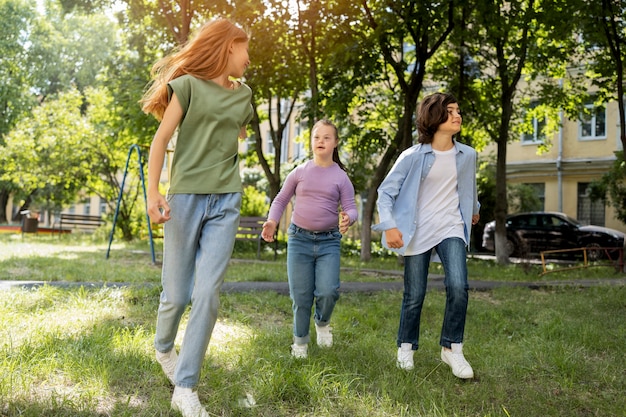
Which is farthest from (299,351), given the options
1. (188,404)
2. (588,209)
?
(588,209)

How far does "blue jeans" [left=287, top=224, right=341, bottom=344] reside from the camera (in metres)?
4.78

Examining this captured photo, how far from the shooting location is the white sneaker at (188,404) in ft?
10.5

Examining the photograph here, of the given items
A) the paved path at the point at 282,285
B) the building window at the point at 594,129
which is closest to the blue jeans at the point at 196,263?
the paved path at the point at 282,285

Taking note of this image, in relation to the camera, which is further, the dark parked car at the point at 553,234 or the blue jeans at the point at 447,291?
the dark parked car at the point at 553,234

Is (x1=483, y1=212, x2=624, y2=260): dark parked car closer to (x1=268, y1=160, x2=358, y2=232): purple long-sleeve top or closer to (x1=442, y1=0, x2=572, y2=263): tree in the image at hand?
(x1=442, y1=0, x2=572, y2=263): tree

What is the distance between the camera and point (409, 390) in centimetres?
393

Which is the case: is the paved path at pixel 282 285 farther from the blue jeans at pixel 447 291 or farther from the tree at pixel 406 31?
the tree at pixel 406 31

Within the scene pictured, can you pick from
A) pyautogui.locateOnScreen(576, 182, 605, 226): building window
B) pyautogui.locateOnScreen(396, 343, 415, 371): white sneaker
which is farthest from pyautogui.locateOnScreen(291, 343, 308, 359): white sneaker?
pyautogui.locateOnScreen(576, 182, 605, 226): building window

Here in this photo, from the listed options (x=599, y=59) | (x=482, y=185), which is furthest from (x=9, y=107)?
(x=599, y=59)

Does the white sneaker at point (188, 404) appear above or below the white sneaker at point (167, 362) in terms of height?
below

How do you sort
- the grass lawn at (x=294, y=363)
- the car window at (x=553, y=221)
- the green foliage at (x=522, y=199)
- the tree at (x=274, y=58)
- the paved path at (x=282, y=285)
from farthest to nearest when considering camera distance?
1. the green foliage at (x=522, y=199)
2. the car window at (x=553, y=221)
3. the tree at (x=274, y=58)
4. the paved path at (x=282, y=285)
5. the grass lawn at (x=294, y=363)

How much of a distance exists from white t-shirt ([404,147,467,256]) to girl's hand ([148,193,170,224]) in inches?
74.7

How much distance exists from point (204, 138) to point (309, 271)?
1.80m

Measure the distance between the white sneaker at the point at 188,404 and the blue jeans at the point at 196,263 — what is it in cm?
4
